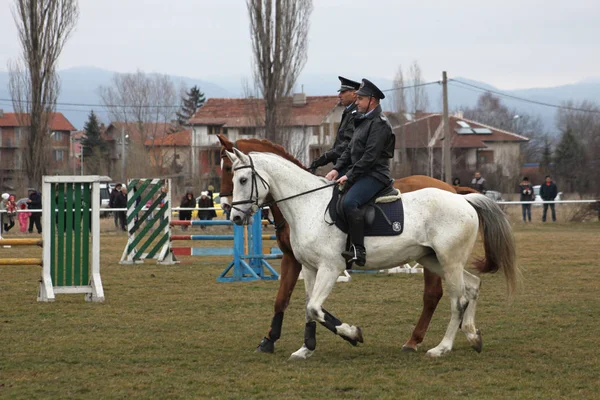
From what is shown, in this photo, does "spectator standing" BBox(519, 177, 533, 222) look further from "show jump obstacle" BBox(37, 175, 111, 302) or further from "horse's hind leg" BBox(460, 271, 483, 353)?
"horse's hind leg" BBox(460, 271, 483, 353)

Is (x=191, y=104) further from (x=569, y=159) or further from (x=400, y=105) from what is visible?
(x=569, y=159)

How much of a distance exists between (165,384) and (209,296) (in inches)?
251

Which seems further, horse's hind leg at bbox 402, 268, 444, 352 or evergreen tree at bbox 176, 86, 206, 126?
evergreen tree at bbox 176, 86, 206, 126

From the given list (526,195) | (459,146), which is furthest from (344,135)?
(459,146)

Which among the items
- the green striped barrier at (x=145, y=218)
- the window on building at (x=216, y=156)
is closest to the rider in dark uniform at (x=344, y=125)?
the green striped barrier at (x=145, y=218)

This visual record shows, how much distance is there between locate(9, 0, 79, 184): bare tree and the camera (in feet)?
124

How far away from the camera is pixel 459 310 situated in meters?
8.60

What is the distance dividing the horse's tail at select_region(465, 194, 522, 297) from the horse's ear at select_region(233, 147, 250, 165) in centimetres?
224

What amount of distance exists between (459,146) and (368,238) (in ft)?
238

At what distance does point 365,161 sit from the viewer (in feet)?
27.1

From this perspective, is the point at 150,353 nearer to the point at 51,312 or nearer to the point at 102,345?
the point at 102,345

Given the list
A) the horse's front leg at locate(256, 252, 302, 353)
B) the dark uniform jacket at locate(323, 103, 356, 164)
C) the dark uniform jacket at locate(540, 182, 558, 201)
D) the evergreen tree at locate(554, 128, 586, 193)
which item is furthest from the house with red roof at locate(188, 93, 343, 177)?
the horse's front leg at locate(256, 252, 302, 353)

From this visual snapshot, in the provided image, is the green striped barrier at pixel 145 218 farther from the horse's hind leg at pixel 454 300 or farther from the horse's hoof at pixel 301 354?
the horse's hind leg at pixel 454 300

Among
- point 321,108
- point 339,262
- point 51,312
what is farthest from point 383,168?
point 321,108
